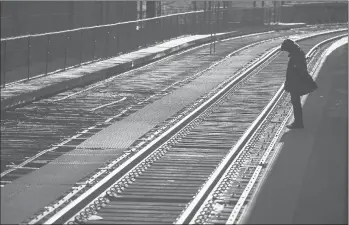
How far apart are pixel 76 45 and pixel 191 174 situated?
15.3 metres

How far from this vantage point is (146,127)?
62.4 ft

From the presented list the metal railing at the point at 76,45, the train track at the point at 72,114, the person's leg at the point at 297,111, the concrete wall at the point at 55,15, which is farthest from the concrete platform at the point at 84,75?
the person's leg at the point at 297,111

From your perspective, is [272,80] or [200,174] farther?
[272,80]

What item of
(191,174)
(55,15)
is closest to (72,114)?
(191,174)

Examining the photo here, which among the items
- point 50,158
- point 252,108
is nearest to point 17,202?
point 50,158

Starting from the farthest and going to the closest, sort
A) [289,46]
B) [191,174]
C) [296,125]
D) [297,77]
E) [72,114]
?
[72,114]
[296,125]
[297,77]
[289,46]
[191,174]

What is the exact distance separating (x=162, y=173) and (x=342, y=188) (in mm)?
2659

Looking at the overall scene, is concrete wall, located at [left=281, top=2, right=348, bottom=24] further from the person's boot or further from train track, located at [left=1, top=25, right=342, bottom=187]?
the person's boot

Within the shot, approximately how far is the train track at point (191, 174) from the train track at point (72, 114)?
1445 millimetres

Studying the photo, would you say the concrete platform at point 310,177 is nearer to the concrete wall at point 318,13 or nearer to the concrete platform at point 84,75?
the concrete platform at point 84,75

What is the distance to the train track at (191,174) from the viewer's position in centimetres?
1132

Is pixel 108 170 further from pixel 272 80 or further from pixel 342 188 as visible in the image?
pixel 272 80

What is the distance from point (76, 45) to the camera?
2880 cm

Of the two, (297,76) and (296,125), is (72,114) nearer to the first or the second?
(296,125)
